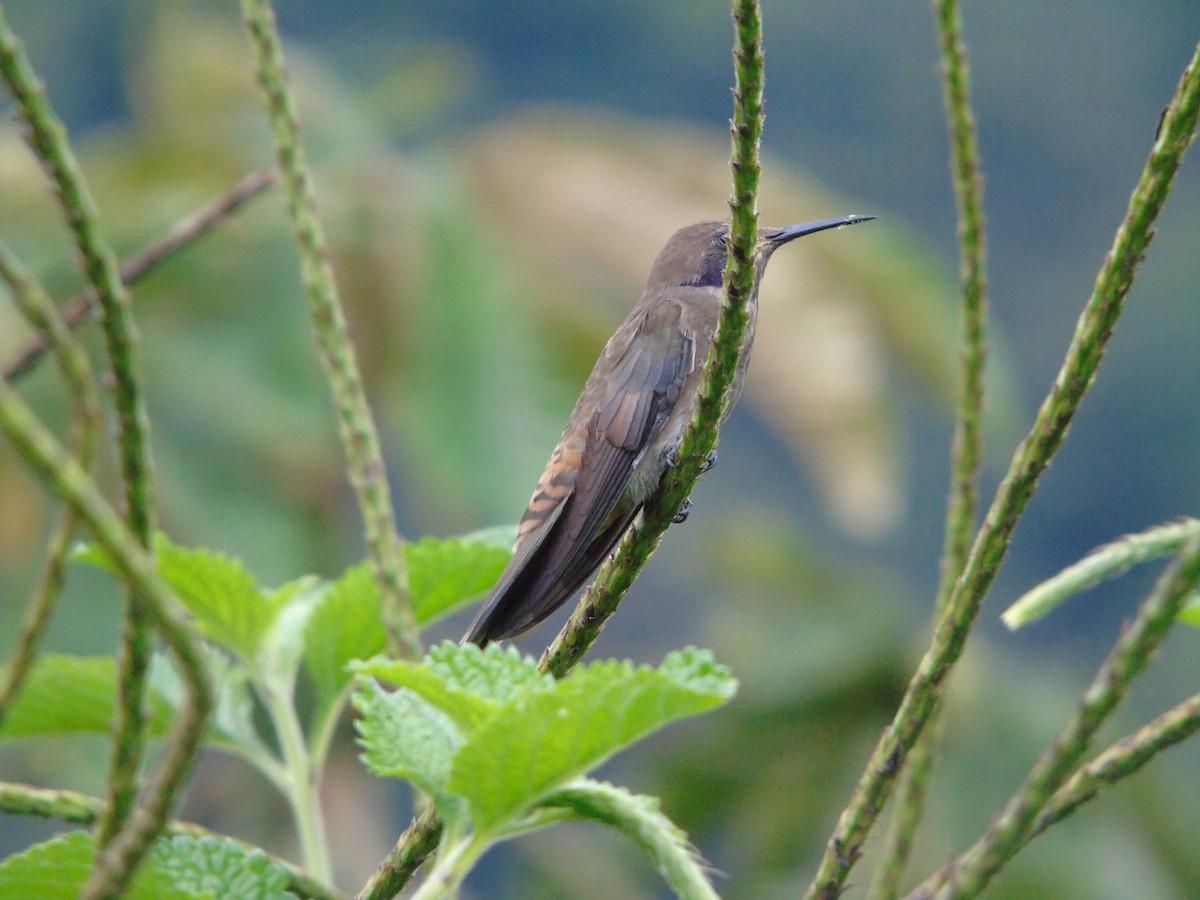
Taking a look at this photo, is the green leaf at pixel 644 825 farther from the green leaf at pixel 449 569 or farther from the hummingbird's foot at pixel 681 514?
the hummingbird's foot at pixel 681 514

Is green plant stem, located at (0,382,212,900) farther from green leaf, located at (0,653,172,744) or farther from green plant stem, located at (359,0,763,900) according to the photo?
green leaf, located at (0,653,172,744)

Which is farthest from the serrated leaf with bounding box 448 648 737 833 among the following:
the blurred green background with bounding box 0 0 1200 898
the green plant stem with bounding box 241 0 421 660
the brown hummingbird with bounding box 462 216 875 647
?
the blurred green background with bounding box 0 0 1200 898

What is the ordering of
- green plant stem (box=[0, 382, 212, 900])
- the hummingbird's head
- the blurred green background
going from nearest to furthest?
green plant stem (box=[0, 382, 212, 900]) < the hummingbird's head < the blurred green background

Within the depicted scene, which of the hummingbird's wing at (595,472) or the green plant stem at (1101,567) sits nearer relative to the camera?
the green plant stem at (1101,567)

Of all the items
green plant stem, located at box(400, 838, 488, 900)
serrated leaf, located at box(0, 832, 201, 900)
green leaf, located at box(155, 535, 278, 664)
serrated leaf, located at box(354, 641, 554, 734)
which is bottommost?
green plant stem, located at box(400, 838, 488, 900)

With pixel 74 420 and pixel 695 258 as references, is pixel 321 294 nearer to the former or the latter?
pixel 74 420

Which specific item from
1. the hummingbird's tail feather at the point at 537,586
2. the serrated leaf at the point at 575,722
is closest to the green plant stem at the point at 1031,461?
the serrated leaf at the point at 575,722
